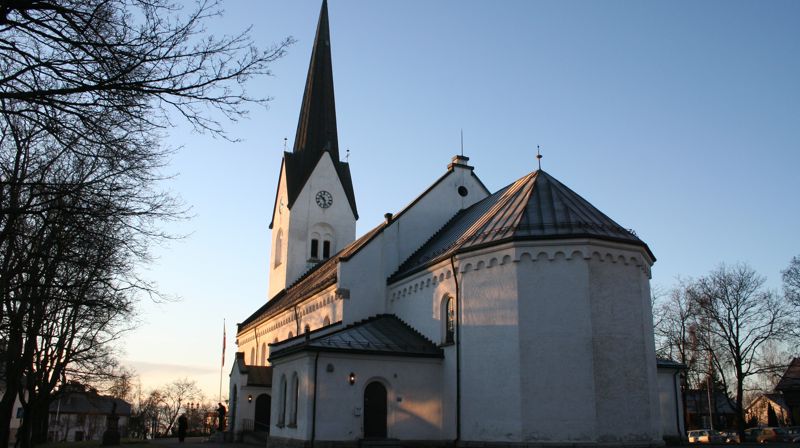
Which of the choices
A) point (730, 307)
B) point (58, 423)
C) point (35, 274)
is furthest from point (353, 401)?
point (58, 423)

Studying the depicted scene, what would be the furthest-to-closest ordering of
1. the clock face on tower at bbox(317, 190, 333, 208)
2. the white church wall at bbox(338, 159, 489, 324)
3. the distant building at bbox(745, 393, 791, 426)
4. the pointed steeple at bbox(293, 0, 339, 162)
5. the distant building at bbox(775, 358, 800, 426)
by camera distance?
the distant building at bbox(745, 393, 791, 426)
the distant building at bbox(775, 358, 800, 426)
the pointed steeple at bbox(293, 0, 339, 162)
the clock face on tower at bbox(317, 190, 333, 208)
the white church wall at bbox(338, 159, 489, 324)

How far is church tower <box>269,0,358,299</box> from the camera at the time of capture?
46656mm

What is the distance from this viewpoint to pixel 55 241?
12.5m

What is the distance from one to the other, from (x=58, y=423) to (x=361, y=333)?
77204 mm

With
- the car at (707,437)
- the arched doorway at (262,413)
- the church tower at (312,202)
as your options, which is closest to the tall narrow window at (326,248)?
the church tower at (312,202)

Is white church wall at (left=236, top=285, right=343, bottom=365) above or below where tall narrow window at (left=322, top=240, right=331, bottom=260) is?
below

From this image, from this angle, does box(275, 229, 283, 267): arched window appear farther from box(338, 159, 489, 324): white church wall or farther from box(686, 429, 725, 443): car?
box(686, 429, 725, 443): car

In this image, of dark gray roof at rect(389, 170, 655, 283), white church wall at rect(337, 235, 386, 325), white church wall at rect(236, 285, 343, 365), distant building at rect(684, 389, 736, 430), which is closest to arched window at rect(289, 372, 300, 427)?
white church wall at rect(337, 235, 386, 325)

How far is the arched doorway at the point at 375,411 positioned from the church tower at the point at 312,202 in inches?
923

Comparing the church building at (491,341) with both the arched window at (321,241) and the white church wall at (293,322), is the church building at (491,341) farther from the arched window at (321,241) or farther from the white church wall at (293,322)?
the arched window at (321,241)

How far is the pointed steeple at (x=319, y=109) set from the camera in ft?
159

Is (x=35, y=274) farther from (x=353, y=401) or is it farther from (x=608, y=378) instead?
(x=608, y=378)

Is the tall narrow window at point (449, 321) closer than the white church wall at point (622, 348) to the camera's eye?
No

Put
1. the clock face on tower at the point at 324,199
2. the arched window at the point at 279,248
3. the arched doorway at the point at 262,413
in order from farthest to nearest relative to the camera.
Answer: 1. the arched window at the point at 279,248
2. the clock face on tower at the point at 324,199
3. the arched doorway at the point at 262,413
